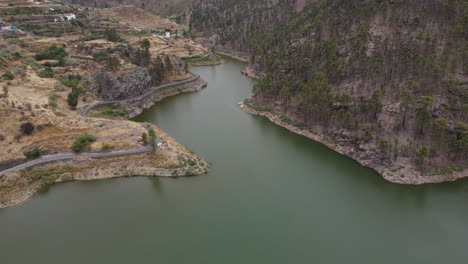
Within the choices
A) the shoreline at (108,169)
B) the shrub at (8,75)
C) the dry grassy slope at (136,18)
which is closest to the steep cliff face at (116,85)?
the shrub at (8,75)

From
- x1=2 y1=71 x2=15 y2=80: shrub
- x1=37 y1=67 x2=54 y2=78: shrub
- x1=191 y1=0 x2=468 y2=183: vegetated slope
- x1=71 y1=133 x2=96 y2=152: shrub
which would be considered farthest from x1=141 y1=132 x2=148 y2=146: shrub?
x1=37 y1=67 x2=54 y2=78: shrub

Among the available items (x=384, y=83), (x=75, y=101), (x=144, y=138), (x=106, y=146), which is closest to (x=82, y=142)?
(x=106, y=146)

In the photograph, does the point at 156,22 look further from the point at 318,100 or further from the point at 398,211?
the point at 398,211

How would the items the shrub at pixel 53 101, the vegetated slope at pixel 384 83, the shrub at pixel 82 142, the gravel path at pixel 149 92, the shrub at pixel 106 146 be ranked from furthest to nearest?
1. the gravel path at pixel 149 92
2. the shrub at pixel 53 101
3. the shrub at pixel 106 146
4. the vegetated slope at pixel 384 83
5. the shrub at pixel 82 142

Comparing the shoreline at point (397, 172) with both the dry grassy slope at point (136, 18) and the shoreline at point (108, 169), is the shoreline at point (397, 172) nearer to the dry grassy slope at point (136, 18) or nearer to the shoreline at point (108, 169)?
the shoreline at point (108, 169)

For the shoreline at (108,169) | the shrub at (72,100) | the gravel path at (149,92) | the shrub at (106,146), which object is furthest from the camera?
the gravel path at (149,92)
